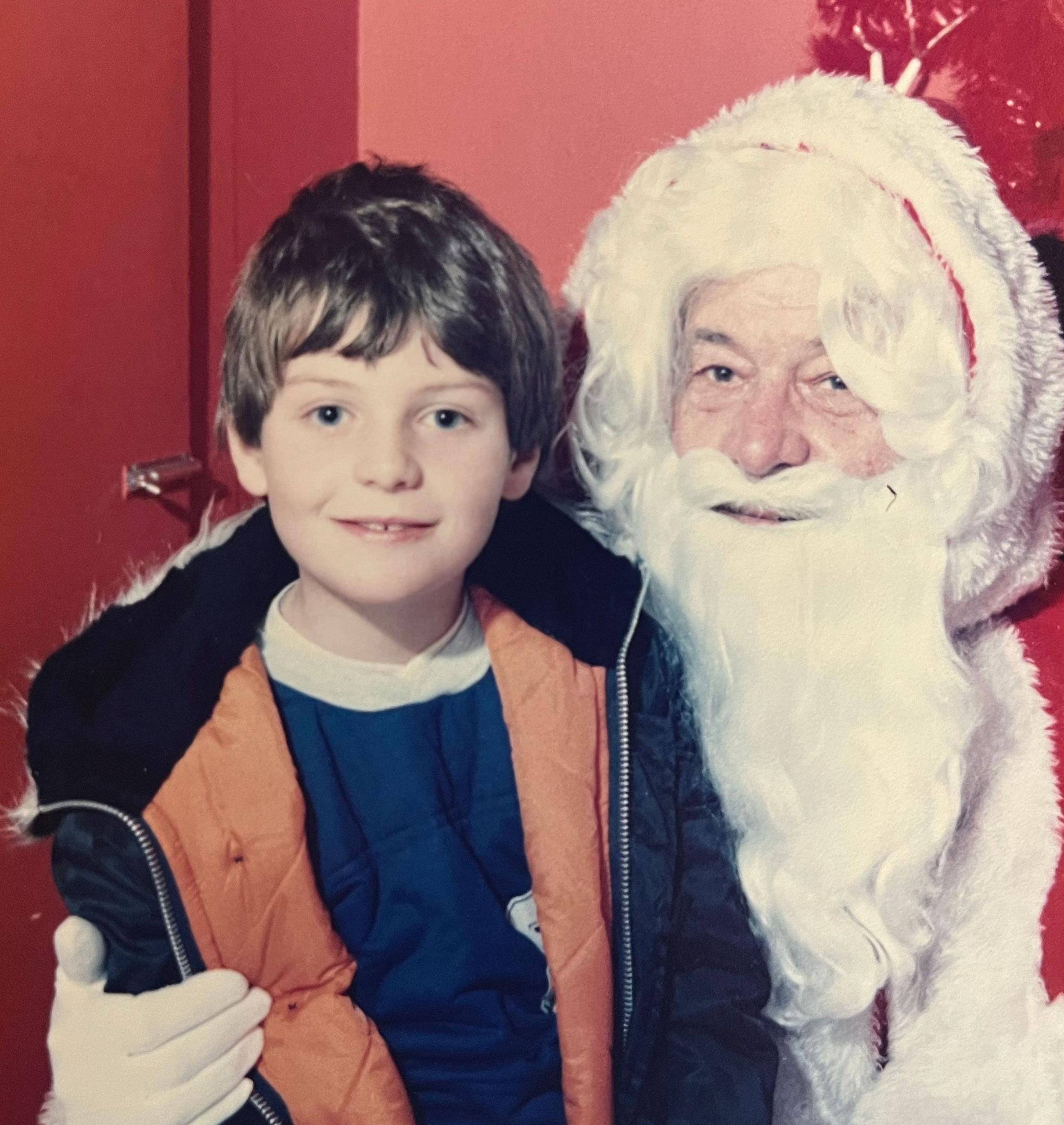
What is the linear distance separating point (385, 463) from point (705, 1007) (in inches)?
18.3

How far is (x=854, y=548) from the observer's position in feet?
2.81

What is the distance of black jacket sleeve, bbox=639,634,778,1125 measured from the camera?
2.70 ft

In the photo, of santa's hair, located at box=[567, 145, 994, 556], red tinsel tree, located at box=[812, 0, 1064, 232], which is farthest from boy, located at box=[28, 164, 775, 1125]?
red tinsel tree, located at box=[812, 0, 1064, 232]

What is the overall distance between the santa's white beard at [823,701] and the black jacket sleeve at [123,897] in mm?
405

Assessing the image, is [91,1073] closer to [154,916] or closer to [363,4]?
[154,916]

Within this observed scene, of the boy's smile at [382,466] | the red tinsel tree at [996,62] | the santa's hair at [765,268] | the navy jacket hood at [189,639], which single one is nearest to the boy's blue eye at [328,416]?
the boy's smile at [382,466]

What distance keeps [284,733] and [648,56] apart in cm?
58

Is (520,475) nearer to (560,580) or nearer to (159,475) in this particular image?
(560,580)

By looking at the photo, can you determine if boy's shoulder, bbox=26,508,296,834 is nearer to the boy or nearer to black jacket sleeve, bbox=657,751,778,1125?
the boy

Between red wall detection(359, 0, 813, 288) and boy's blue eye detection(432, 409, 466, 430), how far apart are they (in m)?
0.27

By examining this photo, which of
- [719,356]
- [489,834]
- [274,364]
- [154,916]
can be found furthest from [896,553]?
[154,916]

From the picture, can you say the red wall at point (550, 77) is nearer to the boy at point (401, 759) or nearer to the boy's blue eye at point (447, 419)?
the boy at point (401, 759)

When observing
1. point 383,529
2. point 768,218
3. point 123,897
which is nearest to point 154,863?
point 123,897

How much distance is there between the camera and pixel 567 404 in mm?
917
